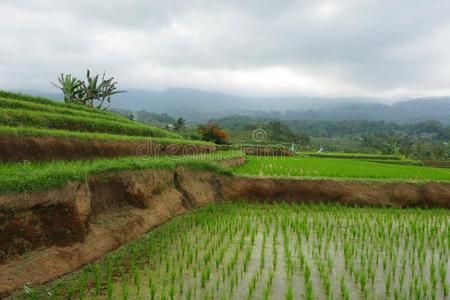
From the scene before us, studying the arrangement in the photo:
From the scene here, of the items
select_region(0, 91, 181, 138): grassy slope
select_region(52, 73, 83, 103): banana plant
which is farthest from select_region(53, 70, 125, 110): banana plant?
select_region(0, 91, 181, 138): grassy slope

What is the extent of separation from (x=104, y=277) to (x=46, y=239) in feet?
2.71

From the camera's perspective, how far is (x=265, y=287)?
459 centimetres

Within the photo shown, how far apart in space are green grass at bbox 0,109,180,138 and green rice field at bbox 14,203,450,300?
3.63m

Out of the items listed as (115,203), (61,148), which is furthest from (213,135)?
(115,203)

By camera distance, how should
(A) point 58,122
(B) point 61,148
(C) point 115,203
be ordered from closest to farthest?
(C) point 115,203 < (B) point 61,148 < (A) point 58,122

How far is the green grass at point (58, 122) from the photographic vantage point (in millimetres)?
7730

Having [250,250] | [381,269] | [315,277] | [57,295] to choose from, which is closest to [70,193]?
[57,295]

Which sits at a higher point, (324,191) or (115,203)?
(115,203)

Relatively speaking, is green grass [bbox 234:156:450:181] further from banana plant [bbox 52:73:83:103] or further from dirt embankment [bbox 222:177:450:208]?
banana plant [bbox 52:73:83:103]

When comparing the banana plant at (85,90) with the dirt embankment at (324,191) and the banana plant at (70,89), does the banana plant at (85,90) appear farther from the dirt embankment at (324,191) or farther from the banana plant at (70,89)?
the dirt embankment at (324,191)

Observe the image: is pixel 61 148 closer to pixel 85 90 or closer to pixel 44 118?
pixel 44 118

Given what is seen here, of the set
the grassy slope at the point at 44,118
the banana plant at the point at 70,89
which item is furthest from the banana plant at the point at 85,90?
the grassy slope at the point at 44,118

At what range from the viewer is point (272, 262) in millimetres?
5426

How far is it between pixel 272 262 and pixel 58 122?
6.32 metres
